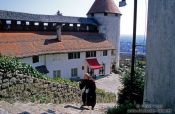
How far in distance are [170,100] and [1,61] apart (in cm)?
706

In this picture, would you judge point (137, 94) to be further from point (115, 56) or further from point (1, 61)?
point (115, 56)

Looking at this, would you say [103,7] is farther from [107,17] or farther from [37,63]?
[37,63]

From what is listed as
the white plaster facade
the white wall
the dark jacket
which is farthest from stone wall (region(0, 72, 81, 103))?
the white plaster facade

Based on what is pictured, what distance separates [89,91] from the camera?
11.9m

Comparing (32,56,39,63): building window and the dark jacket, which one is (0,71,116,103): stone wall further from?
(32,56,39,63): building window

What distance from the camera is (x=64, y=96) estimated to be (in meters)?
15.5

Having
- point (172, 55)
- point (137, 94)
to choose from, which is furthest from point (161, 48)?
point (137, 94)

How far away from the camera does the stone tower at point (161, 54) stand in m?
7.95

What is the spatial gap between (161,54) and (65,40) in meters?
32.2

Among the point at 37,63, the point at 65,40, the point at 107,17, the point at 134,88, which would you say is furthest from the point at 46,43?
the point at 134,88

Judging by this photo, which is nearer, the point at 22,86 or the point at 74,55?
the point at 22,86

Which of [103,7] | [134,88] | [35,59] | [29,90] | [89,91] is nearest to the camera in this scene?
[89,91]

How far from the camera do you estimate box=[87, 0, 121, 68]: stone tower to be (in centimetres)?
4669

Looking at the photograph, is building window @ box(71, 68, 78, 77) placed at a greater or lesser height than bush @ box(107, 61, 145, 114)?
lesser
